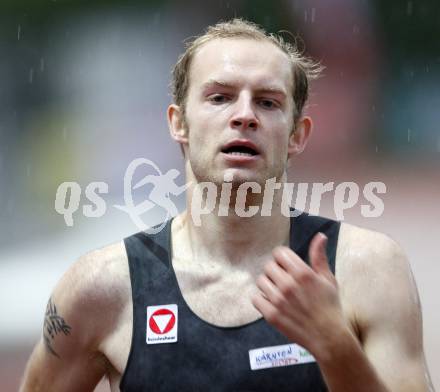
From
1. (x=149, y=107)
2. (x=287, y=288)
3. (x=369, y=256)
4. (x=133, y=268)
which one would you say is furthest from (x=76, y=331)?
(x=149, y=107)

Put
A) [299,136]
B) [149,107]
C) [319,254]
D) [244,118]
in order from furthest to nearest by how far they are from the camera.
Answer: [149,107] < [299,136] < [244,118] < [319,254]

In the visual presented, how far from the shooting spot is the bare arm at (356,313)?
9.00ft

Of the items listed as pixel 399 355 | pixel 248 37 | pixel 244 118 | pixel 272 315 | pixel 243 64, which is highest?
pixel 248 37

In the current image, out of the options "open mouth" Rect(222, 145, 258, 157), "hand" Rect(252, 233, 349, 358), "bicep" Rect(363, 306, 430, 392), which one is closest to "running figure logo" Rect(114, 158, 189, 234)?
"open mouth" Rect(222, 145, 258, 157)

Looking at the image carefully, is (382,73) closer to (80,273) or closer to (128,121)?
(128,121)

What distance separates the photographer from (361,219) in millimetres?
8547

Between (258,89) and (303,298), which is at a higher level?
(258,89)

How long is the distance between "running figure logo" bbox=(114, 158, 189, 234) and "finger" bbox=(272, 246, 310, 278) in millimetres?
6096

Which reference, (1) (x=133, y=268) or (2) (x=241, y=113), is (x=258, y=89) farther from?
(1) (x=133, y=268)

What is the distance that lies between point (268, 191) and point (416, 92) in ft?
20.2

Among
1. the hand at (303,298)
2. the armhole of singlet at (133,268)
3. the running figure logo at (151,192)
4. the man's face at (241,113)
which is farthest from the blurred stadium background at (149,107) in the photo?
the hand at (303,298)

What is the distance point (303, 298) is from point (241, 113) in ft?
3.99

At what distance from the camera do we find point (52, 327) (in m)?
3.89

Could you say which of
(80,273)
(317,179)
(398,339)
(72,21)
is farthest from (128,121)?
(398,339)
